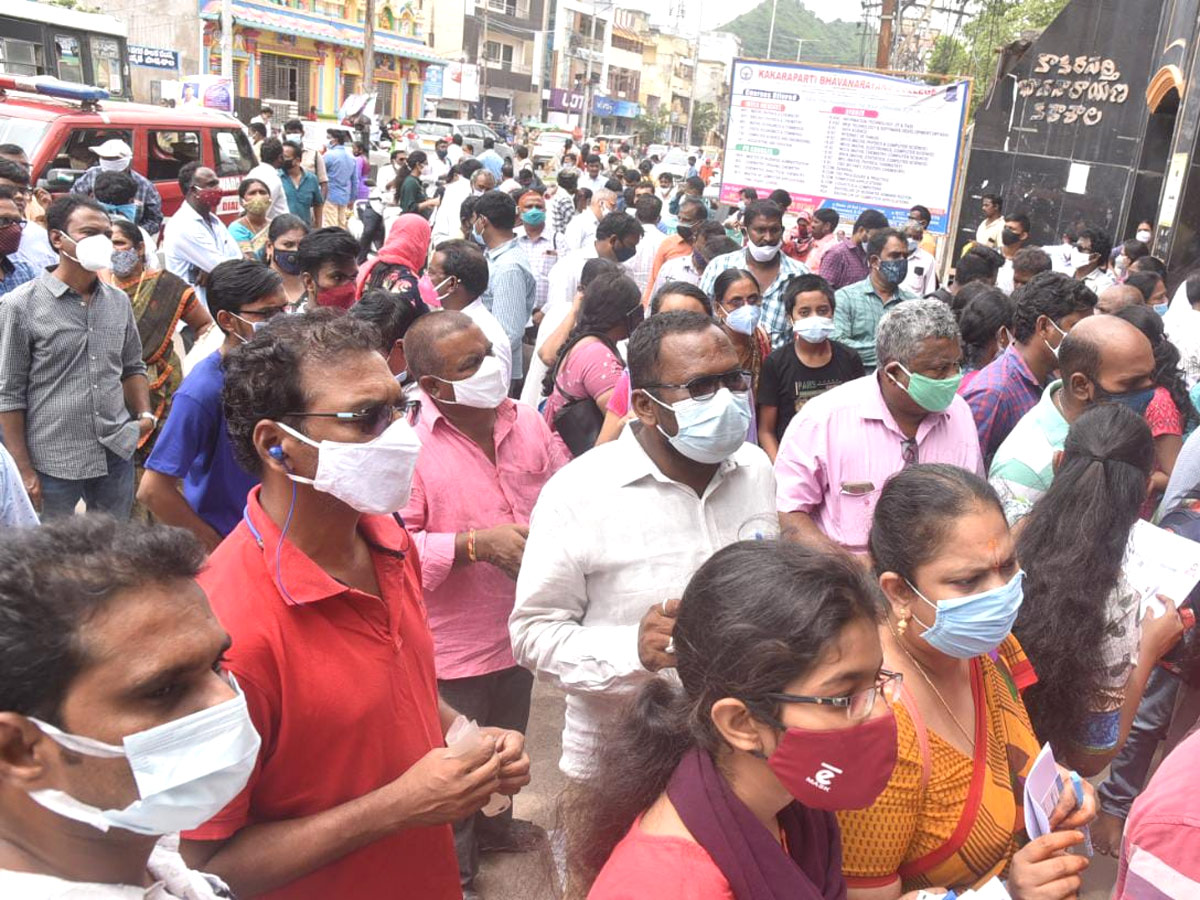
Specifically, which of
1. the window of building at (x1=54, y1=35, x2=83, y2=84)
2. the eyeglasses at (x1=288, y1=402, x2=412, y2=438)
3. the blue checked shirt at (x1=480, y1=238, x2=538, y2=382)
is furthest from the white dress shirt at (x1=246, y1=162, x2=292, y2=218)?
the eyeglasses at (x1=288, y1=402, x2=412, y2=438)

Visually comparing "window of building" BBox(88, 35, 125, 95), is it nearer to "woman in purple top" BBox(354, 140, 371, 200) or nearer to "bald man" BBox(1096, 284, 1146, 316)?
"woman in purple top" BBox(354, 140, 371, 200)

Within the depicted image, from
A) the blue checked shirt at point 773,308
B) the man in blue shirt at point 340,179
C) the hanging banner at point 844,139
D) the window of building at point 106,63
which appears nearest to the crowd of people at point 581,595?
Answer: the blue checked shirt at point 773,308

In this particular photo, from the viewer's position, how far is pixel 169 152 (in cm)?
1262

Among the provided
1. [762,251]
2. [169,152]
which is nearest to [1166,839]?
[762,251]

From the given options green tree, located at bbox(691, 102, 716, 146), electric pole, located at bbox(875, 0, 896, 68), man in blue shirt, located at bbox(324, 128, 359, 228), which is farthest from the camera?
green tree, located at bbox(691, 102, 716, 146)

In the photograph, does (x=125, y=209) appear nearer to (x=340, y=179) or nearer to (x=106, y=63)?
(x=340, y=179)

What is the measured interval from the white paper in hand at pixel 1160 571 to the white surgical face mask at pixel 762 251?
14.0ft

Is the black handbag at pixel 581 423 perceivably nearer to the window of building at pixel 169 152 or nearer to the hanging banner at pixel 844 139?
the hanging banner at pixel 844 139

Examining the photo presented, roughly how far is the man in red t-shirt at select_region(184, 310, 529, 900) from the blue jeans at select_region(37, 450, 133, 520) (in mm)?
2644

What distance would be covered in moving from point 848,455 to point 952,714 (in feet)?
4.99

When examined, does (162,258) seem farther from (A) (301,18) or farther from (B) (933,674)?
(A) (301,18)

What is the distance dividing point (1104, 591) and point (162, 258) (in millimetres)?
7789

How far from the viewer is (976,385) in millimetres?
4590

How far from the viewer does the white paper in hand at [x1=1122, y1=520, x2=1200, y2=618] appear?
2.76m
